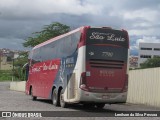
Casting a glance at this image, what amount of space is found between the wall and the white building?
5159 inches

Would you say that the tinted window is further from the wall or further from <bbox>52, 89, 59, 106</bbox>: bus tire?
the wall

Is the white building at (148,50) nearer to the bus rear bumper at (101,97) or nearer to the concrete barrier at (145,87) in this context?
the concrete barrier at (145,87)

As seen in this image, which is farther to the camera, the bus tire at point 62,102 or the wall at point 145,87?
the wall at point 145,87

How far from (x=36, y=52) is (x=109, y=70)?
35.1 feet

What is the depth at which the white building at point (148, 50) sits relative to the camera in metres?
160

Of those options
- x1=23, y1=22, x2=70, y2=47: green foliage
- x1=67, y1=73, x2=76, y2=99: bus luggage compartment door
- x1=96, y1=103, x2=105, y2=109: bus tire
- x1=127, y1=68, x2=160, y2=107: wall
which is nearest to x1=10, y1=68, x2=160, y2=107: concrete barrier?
x1=127, y1=68, x2=160, y2=107: wall

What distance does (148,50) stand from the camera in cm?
16400

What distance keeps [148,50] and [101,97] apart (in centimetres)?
14719

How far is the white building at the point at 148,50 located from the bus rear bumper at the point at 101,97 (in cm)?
13943

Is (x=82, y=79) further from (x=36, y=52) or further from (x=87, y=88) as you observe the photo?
(x=36, y=52)

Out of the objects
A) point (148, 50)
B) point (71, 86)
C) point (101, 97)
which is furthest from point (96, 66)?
point (148, 50)

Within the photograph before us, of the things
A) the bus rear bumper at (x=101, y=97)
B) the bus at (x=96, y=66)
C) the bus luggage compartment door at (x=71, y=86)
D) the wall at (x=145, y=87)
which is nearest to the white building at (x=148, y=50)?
the wall at (x=145, y=87)

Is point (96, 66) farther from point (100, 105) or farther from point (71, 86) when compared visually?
point (100, 105)

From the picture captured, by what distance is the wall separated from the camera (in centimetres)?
2441
